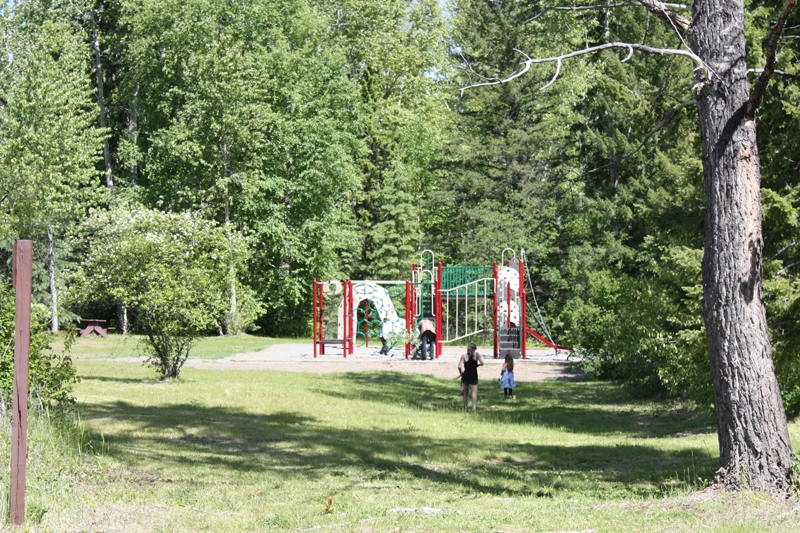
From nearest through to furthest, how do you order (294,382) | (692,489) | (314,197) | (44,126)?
(692,489) → (294,382) → (44,126) → (314,197)

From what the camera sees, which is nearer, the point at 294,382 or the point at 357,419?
the point at 357,419

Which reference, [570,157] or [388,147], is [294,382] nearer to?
[570,157]

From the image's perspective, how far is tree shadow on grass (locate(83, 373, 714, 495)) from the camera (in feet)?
28.8

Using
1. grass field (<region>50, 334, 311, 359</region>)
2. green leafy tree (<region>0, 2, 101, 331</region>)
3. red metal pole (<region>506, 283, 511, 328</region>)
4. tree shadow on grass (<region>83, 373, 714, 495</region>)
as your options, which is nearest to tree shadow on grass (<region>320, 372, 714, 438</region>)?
tree shadow on grass (<region>83, 373, 714, 495</region>)

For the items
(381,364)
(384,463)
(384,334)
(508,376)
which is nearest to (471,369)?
(508,376)

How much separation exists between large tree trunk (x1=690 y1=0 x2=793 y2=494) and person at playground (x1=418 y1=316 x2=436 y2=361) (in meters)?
16.4

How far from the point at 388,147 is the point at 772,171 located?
1170 inches

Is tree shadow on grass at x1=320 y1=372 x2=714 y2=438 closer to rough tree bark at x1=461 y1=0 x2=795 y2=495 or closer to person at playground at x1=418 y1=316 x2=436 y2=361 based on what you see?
person at playground at x1=418 y1=316 x2=436 y2=361

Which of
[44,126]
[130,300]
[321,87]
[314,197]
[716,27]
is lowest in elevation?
[130,300]

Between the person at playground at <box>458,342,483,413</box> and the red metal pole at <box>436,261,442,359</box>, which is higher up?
the red metal pole at <box>436,261,442,359</box>

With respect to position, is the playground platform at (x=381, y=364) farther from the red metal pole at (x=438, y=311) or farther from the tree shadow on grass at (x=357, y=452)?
the tree shadow on grass at (x=357, y=452)

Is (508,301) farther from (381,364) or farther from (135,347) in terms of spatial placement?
(135,347)

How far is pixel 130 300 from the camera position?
49.8 feet

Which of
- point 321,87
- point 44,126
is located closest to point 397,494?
point 44,126
